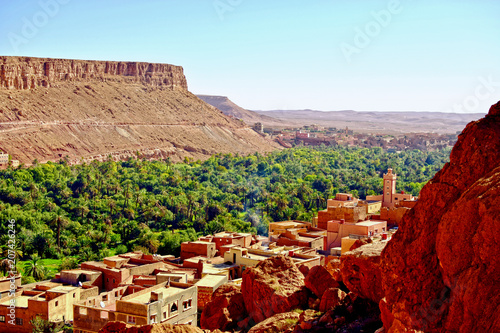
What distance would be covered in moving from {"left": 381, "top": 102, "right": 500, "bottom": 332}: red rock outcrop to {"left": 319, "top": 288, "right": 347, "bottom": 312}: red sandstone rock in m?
2.25

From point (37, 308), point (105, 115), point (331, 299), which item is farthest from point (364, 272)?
point (105, 115)

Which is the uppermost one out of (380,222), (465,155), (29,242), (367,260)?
(465,155)

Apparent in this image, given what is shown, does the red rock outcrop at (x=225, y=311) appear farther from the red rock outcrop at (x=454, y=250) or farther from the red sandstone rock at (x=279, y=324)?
the red rock outcrop at (x=454, y=250)

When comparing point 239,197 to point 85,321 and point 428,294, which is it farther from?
point 428,294

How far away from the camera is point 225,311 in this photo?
34.5 feet

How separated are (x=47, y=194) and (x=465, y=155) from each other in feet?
161

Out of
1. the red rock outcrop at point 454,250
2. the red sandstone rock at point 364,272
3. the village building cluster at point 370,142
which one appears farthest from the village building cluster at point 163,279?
the village building cluster at point 370,142

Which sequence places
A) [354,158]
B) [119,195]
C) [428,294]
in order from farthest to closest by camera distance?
[354,158] < [119,195] < [428,294]

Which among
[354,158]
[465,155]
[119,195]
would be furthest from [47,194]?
[354,158]

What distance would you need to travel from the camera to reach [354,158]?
9944cm

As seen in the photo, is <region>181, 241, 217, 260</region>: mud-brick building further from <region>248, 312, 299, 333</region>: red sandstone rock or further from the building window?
<region>248, 312, 299, 333</region>: red sandstone rock

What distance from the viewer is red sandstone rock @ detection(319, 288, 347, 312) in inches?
340

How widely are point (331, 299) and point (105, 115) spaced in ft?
304

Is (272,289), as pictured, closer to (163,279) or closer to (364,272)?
(364,272)
